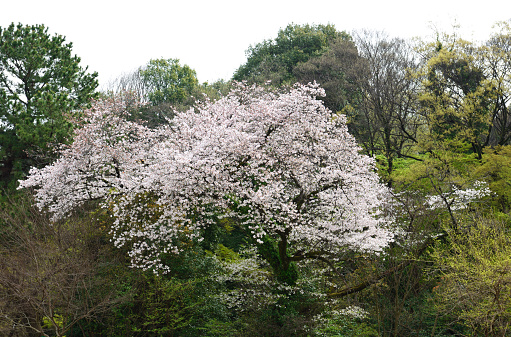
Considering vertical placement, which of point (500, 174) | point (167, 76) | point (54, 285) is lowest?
point (54, 285)

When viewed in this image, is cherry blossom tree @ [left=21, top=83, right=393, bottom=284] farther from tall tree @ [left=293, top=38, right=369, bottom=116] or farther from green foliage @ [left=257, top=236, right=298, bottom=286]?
tall tree @ [left=293, top=38, right=369, bottom=116]

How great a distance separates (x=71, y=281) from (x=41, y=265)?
3.02 ft

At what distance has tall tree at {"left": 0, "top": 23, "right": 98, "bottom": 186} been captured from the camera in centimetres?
1414

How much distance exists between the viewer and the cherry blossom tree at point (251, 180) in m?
8.34

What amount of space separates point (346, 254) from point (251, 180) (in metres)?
4.07

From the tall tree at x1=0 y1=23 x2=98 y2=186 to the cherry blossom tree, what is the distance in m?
3.91

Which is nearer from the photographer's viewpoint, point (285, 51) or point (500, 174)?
point (500, 174)

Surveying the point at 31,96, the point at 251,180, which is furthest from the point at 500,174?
the point at 31,96

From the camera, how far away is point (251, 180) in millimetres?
8891

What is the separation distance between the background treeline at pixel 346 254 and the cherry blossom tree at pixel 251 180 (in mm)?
974

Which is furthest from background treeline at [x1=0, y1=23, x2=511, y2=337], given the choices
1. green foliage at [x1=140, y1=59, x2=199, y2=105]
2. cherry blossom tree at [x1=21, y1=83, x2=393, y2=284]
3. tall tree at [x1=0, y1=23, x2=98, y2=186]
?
green foliage at [x1=140, y1=59, x2=199, y2=105]

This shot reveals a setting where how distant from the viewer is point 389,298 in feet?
34.5

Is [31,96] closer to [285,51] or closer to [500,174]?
[285,51]

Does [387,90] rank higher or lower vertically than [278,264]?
higher
